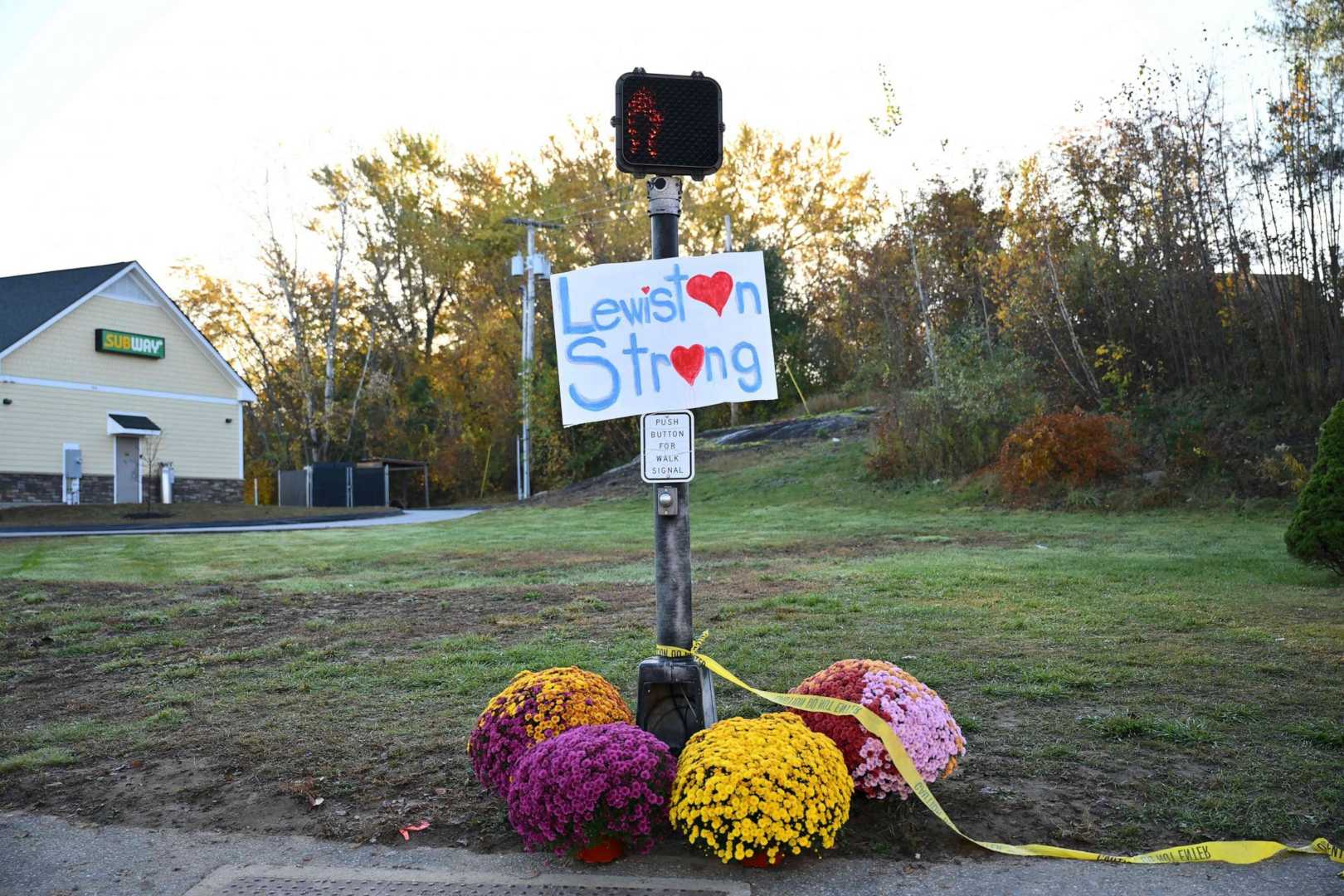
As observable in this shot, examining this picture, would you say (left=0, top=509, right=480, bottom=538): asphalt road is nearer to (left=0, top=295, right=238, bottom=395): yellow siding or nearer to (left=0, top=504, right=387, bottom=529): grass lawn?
(left=0, top=504, right=387, bottom=529): grass lawn

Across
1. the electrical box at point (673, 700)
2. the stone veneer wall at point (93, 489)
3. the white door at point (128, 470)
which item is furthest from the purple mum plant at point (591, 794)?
the white door at point (128, 470)

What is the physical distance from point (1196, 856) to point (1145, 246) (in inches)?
728

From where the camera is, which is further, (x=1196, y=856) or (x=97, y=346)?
(x=97, y=346)

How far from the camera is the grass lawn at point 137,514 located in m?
25.0

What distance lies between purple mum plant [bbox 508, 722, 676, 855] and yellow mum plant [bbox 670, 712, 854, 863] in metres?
0.10

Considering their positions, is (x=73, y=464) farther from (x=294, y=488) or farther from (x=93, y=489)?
(x=294, y=488)

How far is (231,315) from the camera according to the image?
45375 mm

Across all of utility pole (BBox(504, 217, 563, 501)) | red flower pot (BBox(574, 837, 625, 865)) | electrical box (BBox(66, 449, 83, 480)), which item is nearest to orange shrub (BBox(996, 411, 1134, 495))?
red flower pot (BBox(574, 837, 625, 865))

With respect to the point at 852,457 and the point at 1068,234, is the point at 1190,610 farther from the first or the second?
A: the point at 852,457

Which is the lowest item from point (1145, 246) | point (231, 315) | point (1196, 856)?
point (1196, 856)

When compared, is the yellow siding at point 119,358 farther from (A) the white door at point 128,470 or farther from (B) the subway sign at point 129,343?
Answer: (A) the white door at point 128,470

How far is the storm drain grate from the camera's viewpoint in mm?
3342

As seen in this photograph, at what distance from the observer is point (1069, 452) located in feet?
61.0

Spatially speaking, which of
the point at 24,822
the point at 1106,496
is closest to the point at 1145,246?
the point at 1106,496
